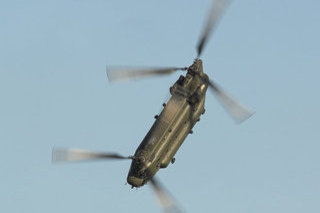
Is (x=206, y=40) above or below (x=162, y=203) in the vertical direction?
above

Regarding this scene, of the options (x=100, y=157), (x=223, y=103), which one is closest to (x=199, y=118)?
(x=223, y=103)

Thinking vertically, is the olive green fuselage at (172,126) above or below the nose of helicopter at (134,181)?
above

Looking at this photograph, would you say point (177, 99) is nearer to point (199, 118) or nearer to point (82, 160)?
point (199, 118)

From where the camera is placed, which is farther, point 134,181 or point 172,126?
point 172,126

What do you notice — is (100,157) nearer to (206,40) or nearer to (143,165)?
(143,165)

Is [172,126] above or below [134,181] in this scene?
above
